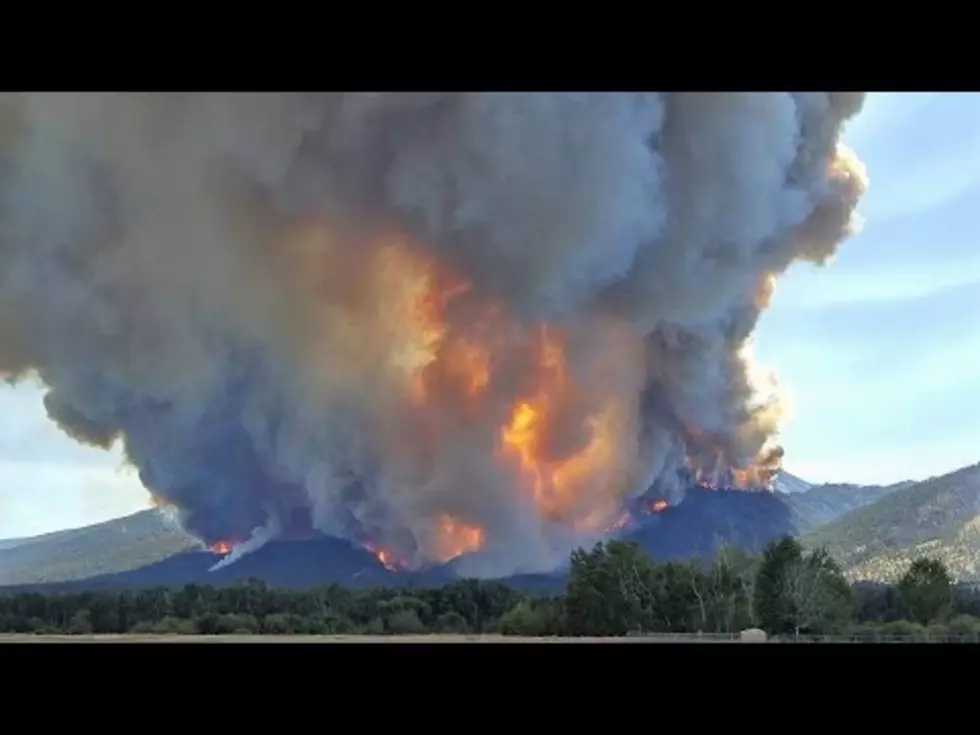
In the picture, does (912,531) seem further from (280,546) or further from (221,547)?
(221,547)

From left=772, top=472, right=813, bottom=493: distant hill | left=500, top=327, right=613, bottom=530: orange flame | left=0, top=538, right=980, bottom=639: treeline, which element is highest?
left=500, top=327, right=613, bottom=530: orange flame

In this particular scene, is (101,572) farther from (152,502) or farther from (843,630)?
(843,630)

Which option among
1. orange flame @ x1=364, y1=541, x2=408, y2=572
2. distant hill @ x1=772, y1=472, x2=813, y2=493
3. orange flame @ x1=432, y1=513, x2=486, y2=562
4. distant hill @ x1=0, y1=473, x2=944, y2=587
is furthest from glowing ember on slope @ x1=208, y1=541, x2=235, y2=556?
distant hill @ x1=772, y1=472, x2=813, y2=493

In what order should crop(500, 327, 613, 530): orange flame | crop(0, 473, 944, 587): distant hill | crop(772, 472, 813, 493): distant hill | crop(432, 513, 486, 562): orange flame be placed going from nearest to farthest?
crop(0, 473, 944, 587): distant hill
crop(772, 472, 813, 493): distant hill
crop(432, 513, 486, 562): orange flame
crop(500, 327, 613, 530): orange flame

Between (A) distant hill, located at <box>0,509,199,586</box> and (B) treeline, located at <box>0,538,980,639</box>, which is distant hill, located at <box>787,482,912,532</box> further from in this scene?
(A) distant hill, located at <box>0,509,199,586</box>

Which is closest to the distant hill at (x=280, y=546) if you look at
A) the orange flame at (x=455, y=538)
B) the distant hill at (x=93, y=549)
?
the distant hill at (x=93, y=549)

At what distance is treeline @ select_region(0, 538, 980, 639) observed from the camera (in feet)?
24.9

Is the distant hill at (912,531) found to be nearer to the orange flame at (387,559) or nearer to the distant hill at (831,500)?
the distant hill at (831,500)

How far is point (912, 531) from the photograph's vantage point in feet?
30.3

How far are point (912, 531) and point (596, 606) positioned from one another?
3415 mm

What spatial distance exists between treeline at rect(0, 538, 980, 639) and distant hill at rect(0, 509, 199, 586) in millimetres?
214

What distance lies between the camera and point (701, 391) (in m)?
11.1
